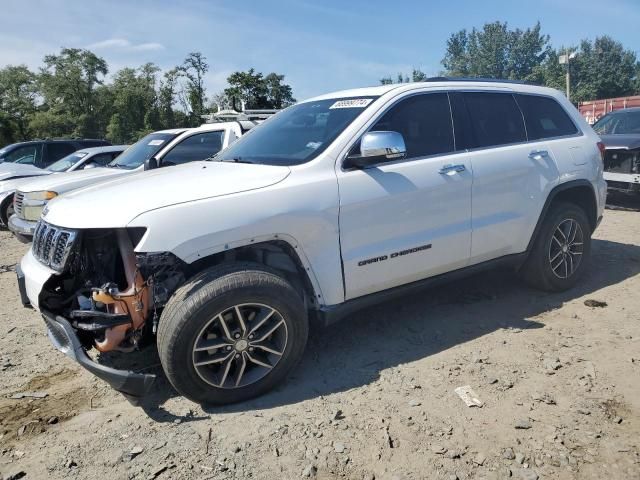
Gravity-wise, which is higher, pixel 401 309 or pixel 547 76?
pixel 547 76

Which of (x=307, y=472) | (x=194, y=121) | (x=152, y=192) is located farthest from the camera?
(x=194, y=121)

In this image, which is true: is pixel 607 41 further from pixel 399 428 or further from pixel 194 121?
pixel 399 428

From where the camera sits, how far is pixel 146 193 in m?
3.09

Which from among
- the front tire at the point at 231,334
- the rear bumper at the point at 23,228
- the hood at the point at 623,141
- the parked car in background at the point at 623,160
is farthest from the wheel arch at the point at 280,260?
the hood at the point at 623,141

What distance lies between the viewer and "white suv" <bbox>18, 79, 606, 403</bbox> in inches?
117

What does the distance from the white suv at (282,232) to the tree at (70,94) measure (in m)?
43.7

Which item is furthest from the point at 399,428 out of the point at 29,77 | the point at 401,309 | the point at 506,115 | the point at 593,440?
the point at 29,77

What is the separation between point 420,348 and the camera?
3.88 meters

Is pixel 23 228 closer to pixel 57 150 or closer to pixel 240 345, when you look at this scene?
pixel 240 345

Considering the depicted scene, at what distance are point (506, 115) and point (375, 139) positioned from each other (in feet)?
Answer: 5.75

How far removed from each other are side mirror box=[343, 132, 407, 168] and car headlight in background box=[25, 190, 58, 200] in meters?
5.20

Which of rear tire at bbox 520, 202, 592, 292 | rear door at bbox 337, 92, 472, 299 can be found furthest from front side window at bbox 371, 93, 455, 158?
rear tire at bbox 520, 202, 592, 292

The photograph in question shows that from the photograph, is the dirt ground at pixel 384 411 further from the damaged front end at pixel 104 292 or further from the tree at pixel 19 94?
Result: the tree at pixel 19 94

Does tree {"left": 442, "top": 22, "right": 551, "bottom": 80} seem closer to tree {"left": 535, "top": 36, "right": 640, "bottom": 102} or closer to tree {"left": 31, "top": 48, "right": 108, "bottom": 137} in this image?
tree {"left": 535, "top": 36, "right": 640, "bottom": 102}
